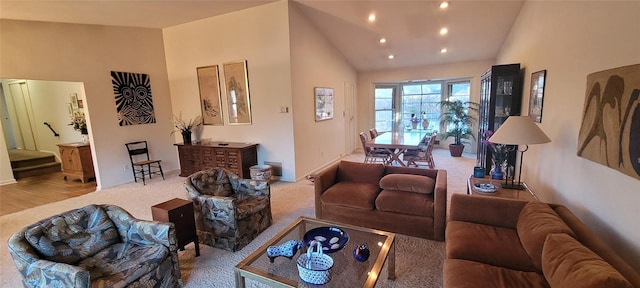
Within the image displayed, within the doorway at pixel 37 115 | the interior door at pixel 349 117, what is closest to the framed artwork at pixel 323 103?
the interior door at pixel 349 117

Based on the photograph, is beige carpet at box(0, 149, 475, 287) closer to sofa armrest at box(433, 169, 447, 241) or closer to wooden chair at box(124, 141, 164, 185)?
sofa armrest at box(433, 169, 447, 241)

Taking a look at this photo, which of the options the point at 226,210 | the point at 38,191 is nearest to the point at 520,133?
the point at 226,210

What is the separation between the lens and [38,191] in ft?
16.2

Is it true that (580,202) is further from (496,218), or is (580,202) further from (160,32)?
(160,32)

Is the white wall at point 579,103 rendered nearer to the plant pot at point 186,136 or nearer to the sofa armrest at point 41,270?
the sofa armrest at point 41,270

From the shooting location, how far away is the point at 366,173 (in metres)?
3.39

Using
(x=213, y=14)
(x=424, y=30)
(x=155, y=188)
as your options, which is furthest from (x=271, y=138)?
(x=424, y=30)

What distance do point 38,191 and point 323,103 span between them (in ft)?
18.5

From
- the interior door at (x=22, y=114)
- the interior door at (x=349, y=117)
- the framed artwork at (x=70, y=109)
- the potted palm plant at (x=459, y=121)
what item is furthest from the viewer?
the interior door at (x=349, y=117)

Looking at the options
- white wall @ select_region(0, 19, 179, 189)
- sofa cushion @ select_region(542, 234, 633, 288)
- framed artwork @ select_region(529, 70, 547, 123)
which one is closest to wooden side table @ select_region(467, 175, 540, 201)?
sofa cushion @ select_region(542, 234, 633, 288)

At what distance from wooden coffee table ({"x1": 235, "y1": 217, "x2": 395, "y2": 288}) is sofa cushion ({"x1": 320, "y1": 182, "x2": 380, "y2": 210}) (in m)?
0.72

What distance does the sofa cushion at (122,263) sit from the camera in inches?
68.6

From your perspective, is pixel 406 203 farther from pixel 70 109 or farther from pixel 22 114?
pixel 22 114

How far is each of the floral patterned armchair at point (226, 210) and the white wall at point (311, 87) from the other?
1.94 m
